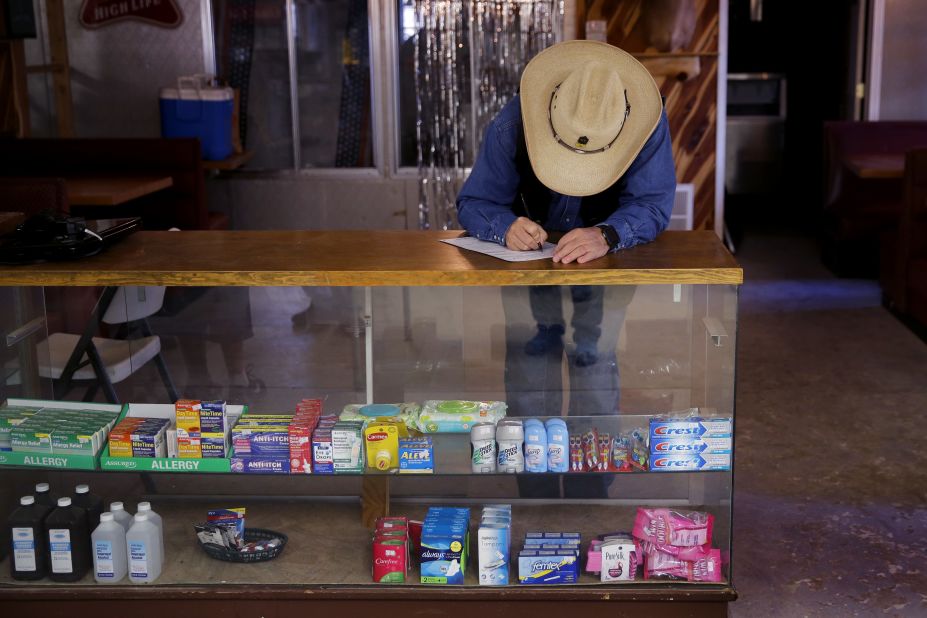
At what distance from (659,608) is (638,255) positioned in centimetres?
89

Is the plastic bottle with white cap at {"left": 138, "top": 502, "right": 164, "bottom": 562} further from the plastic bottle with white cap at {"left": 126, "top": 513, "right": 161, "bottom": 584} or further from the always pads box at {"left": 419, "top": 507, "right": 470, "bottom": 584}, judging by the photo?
the always pads box at {"left": 419, "top": 507, "right": 470, "bottom": 584}

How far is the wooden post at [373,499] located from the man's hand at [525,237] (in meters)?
0.76

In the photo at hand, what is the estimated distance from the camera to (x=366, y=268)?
2.57 m

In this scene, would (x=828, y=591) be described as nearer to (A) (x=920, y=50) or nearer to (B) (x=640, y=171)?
(B) (x=640, y=171)

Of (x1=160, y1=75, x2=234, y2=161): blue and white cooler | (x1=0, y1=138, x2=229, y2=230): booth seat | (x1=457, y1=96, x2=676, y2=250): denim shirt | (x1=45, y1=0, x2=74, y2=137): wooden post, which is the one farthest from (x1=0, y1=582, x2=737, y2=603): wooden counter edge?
(x1=45, y1=0, x2=74, y2=137): wooden post

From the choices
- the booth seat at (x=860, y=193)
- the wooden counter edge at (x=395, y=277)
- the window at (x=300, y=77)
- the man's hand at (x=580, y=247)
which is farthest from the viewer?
the window at (x=300, y=77)

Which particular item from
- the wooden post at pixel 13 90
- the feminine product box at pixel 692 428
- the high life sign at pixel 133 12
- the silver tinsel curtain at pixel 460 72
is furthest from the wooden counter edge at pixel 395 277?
the high life sign at pixel 133 12

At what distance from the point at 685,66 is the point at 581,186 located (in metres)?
4.50

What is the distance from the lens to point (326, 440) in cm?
271

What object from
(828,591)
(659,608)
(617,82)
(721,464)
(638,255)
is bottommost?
(828,591)

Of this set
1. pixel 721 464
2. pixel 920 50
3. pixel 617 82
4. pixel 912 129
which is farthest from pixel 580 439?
pixel 920 50

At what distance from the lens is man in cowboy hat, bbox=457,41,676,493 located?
2.72m

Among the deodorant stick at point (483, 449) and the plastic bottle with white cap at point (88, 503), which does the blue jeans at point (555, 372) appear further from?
the plastic bottle with white cap at point (88, 503)

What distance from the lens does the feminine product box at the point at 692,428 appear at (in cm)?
267
